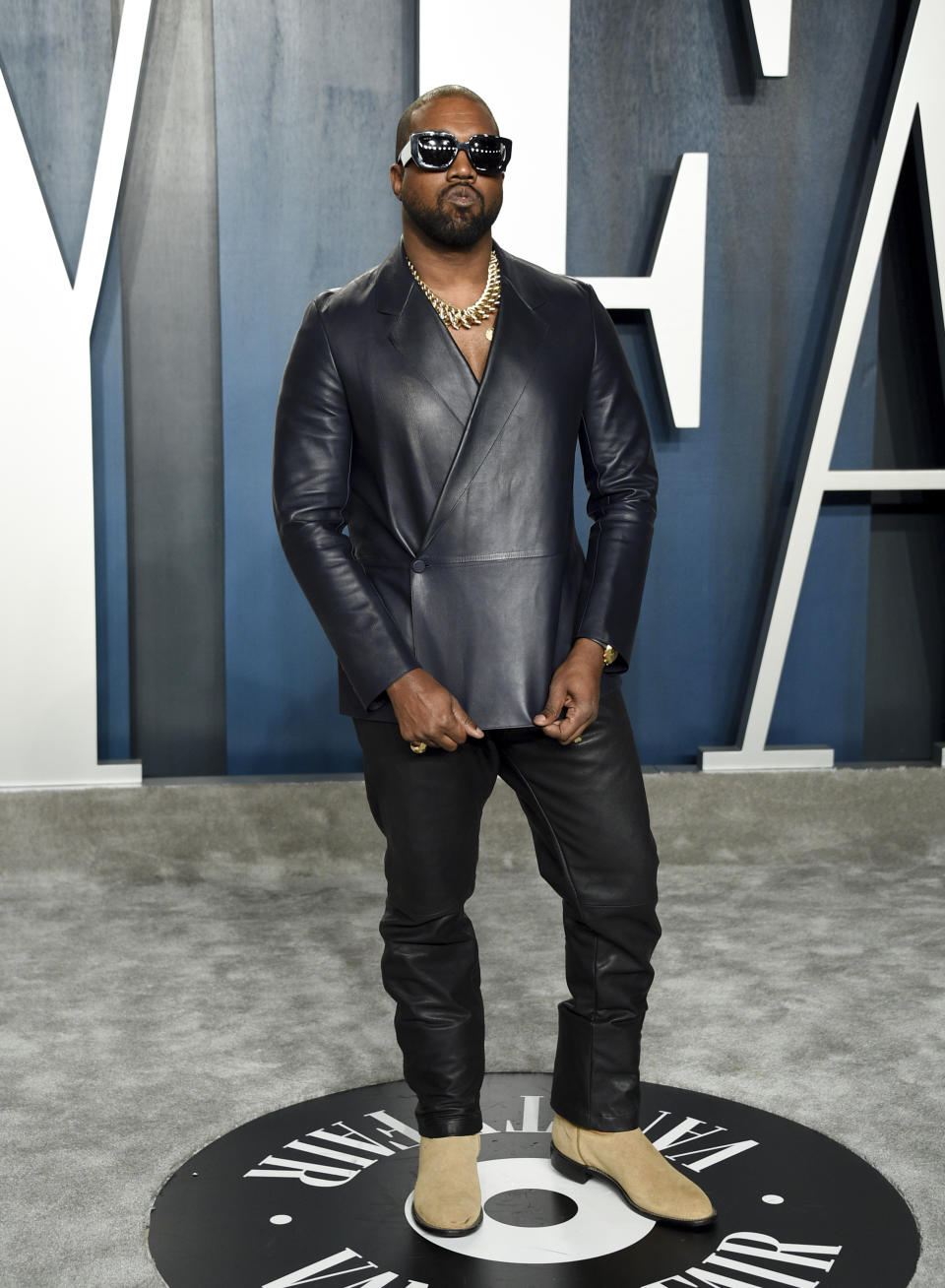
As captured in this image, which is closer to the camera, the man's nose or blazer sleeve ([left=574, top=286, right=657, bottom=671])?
the man's nose

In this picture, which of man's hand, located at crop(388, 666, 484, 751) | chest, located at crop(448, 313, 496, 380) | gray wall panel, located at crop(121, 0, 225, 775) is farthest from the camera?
gray wall panel, located at crop(121, 0, 225, 775)

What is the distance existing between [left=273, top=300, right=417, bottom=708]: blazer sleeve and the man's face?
0.75 feet

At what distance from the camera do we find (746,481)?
449 centimetres

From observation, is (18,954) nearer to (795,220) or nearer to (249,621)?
(249,621)

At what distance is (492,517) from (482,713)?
296 mm

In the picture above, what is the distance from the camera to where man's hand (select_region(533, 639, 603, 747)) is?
2193mm

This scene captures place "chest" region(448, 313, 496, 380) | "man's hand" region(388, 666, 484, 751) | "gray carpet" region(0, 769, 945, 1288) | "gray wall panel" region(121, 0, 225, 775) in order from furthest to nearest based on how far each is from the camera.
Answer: "gray wall panel" region(121, 0, 225, 775) < "gray carpet" region(0, 769, 945, 1288) < "chest" region(448, 313, 496, 380) < "man's hand" region(388, 666, 484, 751)

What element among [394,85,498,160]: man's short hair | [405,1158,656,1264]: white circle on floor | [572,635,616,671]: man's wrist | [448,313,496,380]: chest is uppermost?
[394,85,498,160]: man's short hair

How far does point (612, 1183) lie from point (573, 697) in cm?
84

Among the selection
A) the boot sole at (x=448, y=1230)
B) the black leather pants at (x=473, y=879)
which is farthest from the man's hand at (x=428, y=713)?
the boot sole at (x=448, y=1230)

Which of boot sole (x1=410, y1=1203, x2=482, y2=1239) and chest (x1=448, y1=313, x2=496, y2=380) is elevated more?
chest (x1=448, y1=313, x2=496, y2=380)

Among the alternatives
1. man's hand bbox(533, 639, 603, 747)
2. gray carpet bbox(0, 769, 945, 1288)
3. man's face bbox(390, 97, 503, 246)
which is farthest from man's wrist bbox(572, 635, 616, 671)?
gray carpet bbox(0, 769, 945, 1288)

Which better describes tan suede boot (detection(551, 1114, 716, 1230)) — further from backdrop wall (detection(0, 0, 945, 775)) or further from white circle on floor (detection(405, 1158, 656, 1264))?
backdrop wall (detection(0, 0, 945, 775))

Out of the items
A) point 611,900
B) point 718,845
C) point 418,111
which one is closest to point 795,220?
point 718,845
